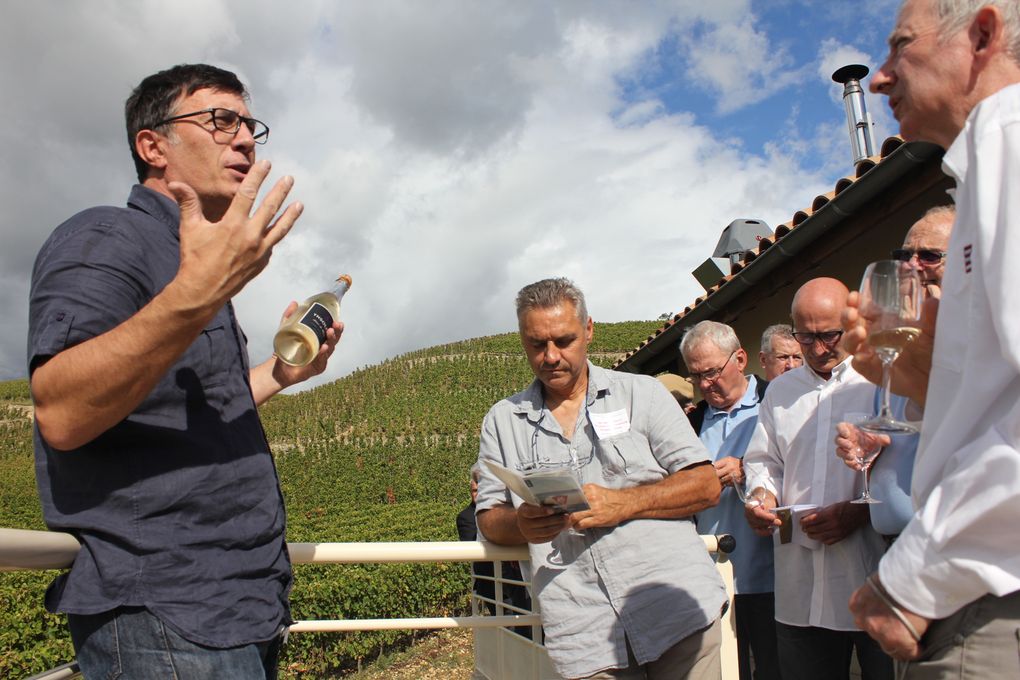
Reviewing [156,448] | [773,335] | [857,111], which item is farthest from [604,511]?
[857,111]

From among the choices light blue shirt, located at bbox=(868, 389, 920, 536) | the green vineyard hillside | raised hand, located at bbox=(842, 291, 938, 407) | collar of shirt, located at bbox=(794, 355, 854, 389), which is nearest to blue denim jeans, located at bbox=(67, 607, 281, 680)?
raised hand, located at bbox=(842, 291, 938, 407)

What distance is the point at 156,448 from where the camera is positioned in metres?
1.52

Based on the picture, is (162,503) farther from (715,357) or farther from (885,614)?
(715,357)

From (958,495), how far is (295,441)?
45013 mm

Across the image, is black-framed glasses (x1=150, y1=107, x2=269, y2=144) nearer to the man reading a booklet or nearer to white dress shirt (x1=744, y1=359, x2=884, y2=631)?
the man reading a booklet

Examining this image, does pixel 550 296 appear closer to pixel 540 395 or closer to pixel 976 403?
pixel 540 395

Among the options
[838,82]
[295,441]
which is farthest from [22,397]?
[838,82]

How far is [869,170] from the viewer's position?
17.4 feet

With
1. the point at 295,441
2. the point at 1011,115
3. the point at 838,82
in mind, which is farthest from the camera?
the point at 295,441

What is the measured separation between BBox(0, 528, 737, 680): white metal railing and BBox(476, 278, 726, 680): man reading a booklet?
0.14 m

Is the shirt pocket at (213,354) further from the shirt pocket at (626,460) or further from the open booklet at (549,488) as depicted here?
the shirt pocket at (626,460)

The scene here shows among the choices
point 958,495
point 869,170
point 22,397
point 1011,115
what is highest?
point 22,397

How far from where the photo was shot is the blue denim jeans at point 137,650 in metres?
1.42

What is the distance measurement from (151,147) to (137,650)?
1200mm
